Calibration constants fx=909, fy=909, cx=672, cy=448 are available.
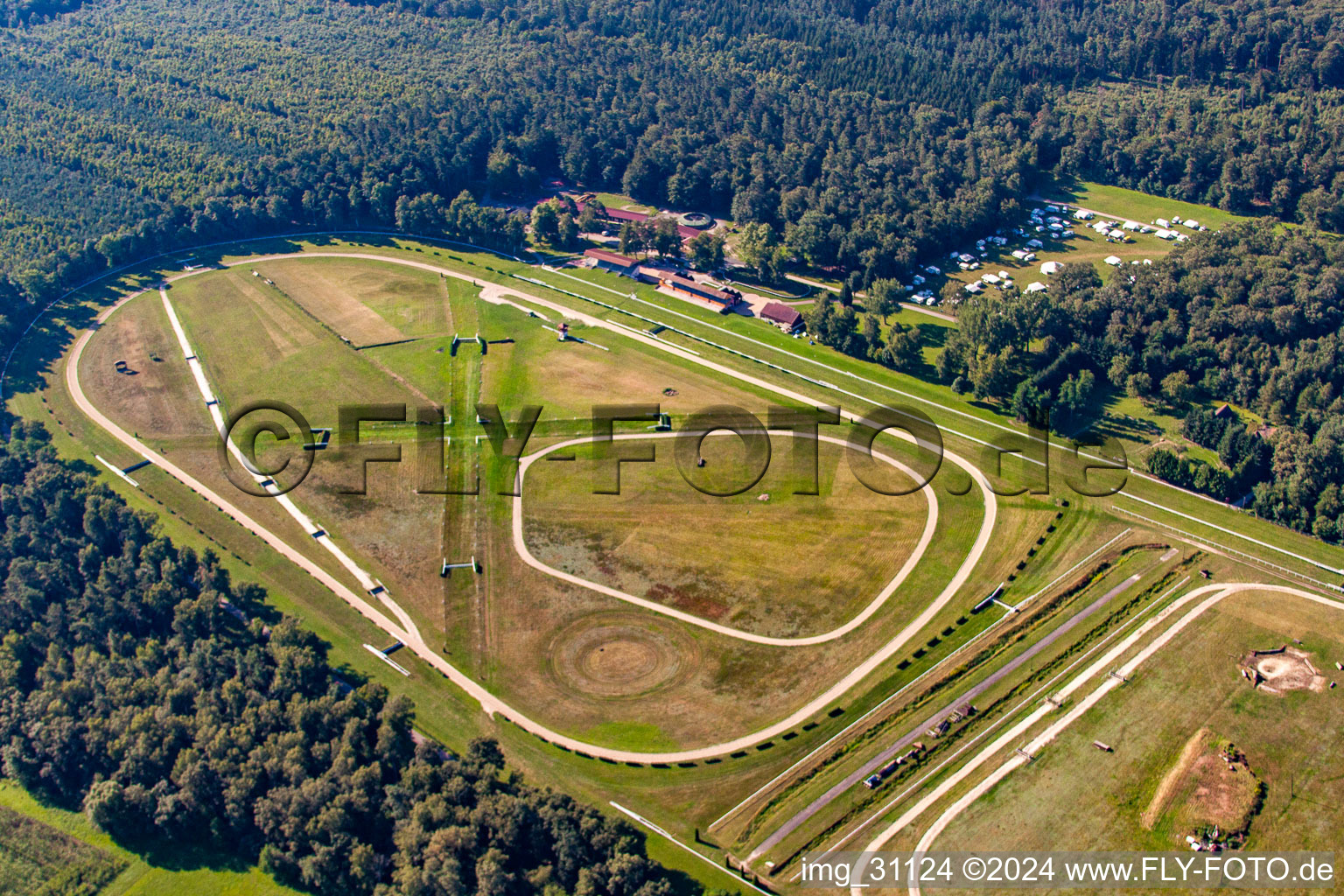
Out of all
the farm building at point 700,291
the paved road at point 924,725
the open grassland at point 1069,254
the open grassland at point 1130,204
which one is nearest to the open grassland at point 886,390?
the farm building at point 700,291

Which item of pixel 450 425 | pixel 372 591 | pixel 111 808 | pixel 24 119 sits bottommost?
pixel 111 808

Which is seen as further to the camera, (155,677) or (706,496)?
(706,496)

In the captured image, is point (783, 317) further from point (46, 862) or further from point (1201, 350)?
point (46, 862)

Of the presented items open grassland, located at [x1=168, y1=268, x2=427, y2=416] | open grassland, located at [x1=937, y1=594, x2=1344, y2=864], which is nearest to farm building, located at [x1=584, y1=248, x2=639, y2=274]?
open grassland, located at [x1=168, y1=268, x2=427, y2=416]

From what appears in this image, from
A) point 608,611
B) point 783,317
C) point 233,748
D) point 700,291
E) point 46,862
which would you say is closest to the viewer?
point 46,862

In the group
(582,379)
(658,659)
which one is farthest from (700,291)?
(658,659)

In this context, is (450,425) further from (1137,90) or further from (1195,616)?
A: (1137,90)

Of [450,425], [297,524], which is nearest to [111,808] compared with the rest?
[297,524]
